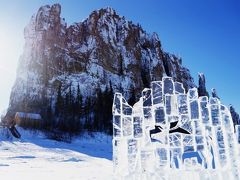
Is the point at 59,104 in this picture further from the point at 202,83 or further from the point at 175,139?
the point at 175,139

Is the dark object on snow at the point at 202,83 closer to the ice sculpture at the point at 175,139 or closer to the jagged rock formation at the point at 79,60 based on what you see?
the jagged rock formation at the point at 79,60

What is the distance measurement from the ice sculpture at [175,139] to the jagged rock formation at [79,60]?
Answer: 110ft

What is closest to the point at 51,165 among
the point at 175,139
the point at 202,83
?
the point at 175,139

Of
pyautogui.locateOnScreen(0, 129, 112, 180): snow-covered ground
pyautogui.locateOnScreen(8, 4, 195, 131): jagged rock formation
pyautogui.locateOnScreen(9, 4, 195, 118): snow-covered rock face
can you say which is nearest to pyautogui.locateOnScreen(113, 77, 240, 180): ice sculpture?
pyautogui.locateOnScreen(0, 129, 112, 180): snow-covered ground

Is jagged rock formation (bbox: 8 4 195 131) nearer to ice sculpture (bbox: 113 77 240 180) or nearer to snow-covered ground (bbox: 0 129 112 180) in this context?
snow-covered ground (bbox: 0 129 112 180)

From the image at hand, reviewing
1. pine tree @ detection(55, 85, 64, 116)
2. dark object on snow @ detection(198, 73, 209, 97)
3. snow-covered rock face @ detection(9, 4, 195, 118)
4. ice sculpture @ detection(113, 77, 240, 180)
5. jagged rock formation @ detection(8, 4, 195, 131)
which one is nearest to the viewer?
ice sculpture @ detection(113, 77, 240, 180)

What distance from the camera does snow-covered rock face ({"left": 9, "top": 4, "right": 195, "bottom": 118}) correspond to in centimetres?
3859

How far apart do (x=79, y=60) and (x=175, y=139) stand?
40311 mm

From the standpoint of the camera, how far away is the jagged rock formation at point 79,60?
38.4m

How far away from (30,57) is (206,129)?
3955 cm

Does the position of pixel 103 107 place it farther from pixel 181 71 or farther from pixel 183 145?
pixel 183 145

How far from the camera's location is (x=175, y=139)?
359cm

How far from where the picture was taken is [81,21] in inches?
1900

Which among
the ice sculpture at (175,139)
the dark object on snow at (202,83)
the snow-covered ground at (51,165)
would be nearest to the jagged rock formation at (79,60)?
the dark object on snow at (202,83)
